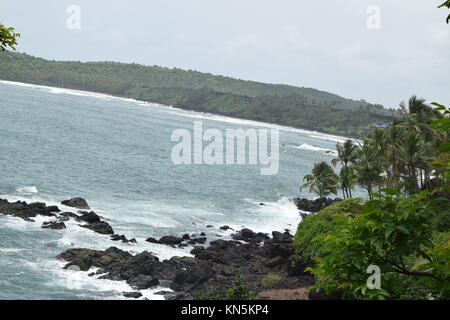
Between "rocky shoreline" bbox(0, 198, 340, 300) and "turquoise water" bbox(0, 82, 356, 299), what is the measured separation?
47.7 inches

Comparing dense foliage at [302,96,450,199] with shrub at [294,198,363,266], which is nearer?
shrub at [294,198,363,266]

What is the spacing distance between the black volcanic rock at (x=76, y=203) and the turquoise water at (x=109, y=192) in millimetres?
1138

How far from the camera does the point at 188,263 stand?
32.3 m

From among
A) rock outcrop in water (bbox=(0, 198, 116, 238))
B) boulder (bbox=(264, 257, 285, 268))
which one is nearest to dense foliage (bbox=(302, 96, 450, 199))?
boulder (bbox=(264, 257, 285, 268))

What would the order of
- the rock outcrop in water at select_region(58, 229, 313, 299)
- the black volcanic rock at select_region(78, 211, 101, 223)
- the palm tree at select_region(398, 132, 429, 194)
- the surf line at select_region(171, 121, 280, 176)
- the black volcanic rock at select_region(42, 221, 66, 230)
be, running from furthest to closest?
the surf line at select_region(171, 121, 280, 176)
the black volcanic rock at select_region(78, 211, 101, 223)
the palm tree at select_region(398, 132, 429, 194)
the black volcanic rock at select_region(42, 221, 66, 230)
the rock outcrop in water at select_region(58, 229, 313, 299)

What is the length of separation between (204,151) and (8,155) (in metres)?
47.0

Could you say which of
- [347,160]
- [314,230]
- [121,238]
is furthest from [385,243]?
[347,160]

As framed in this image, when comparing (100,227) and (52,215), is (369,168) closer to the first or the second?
(100,227)

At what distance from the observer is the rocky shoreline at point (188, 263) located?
28.4 meters

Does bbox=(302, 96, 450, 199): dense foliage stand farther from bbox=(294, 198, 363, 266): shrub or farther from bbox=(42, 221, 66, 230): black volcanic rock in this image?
bbox=(42, 221, 66, 230): black volcanic rock

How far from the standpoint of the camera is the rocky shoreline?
28.4m

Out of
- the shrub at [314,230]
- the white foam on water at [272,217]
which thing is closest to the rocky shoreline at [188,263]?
Result: the shrub at [314,230]

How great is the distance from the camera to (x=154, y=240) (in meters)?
36.6

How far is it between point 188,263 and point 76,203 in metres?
16.6
